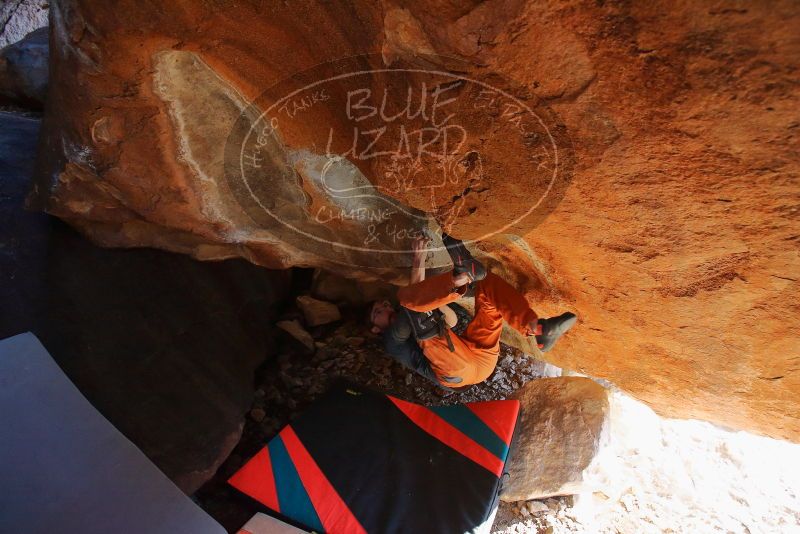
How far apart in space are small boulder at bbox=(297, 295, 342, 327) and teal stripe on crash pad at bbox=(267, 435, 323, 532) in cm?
95

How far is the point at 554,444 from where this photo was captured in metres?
2.37

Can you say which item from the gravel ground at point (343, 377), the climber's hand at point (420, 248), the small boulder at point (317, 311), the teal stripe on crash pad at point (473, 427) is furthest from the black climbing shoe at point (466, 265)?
the small boulder at point (317, 311)

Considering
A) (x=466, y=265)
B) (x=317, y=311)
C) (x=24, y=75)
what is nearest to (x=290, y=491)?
(x=317, y=311)

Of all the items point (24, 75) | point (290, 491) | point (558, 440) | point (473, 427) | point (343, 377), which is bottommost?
point (558, 440)

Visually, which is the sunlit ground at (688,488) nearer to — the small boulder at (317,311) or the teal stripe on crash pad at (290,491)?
the teal stripe on crash pad at (290,491)

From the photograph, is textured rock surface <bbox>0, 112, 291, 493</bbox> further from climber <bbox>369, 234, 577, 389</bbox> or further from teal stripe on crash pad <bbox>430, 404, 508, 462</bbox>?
teal stripe on crash pad <bbox>430, 404, 508, 462</bbox>

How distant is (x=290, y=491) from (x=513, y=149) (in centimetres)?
172

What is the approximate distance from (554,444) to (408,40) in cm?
202

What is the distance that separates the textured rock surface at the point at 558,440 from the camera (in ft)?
7.43

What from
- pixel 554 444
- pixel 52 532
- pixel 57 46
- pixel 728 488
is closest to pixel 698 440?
pixel 728 488

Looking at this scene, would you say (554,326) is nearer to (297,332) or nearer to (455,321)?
(455,321)

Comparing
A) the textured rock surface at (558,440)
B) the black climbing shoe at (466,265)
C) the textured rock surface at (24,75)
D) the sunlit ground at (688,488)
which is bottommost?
the sunlit ground at (688,488)

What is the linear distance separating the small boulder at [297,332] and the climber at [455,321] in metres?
0.76

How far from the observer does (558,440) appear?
2.37 meters
